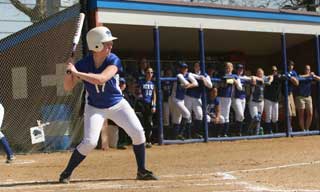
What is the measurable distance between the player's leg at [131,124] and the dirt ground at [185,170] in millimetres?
200

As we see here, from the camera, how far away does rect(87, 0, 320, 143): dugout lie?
13.7 m

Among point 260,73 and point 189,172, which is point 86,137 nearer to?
point 189,172

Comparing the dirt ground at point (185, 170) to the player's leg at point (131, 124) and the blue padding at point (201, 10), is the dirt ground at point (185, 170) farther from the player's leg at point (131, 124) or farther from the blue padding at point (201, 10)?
the blue padding at point (201, 10)

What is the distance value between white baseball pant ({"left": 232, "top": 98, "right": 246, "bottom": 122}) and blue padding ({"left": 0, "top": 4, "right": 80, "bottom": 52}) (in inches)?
183

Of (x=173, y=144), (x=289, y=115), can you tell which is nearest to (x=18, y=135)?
(x=173, y=144)

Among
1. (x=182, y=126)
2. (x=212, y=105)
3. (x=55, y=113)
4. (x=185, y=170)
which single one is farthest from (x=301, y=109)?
(x=185, y=170)

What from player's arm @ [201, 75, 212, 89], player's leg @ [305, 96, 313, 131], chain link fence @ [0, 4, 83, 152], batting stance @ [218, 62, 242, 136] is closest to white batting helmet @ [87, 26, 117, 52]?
chain link fence @ [0, 4, 83, 152]

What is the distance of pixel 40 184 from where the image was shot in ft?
23.0

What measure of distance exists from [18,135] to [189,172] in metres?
6.05

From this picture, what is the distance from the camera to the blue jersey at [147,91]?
13297 millimetres

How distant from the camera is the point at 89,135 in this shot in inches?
271

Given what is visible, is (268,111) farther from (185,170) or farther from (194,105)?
(185,170)

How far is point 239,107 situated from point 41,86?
5.05 meters

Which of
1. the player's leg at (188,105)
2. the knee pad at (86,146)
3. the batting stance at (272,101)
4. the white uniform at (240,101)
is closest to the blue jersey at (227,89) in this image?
the white uniform at (240,101)
